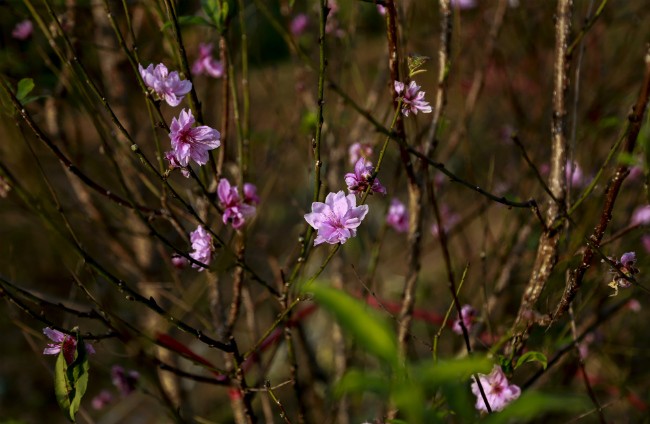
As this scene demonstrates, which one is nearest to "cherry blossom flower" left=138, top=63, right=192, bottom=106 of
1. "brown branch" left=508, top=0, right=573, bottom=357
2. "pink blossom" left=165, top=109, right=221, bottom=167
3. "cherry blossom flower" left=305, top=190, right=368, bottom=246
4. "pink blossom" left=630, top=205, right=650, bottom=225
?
"pink blossom" left=165, top=109, right=221, bottom=167

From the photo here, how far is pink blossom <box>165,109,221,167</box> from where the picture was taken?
115 cm

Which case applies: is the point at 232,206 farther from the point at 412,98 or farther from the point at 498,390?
the point at 498,390

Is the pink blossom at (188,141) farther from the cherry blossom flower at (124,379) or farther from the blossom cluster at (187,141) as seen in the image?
the cherry blossom flower at (124,379)

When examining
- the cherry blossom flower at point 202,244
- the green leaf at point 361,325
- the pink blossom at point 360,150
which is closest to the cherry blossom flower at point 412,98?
the pink blossom at point 360,150

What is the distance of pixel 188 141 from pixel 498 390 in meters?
0.81

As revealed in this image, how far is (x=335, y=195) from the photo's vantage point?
3.90 feet

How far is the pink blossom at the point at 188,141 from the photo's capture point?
3.77 ft

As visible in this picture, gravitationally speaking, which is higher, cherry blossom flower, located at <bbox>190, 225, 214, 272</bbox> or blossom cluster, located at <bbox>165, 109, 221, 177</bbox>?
blossom cluster, located at <bbox>165, 109, 221, 177</bbox>

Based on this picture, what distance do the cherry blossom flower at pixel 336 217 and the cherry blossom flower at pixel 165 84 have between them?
1.06 feet

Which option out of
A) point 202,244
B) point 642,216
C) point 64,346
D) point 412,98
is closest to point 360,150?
point 412,98

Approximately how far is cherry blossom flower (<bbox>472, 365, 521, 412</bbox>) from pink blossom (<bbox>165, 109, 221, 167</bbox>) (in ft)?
2.40

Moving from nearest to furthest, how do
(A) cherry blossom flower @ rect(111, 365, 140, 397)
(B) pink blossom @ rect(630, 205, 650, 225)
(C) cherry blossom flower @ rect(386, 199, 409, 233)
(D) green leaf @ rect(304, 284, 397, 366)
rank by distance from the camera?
(D) green leaf @ rect(304, 284, 397, 366)
(A) cherry blossom flower @ rect(111, 365, 140, 397)
(B) pink blossom @ rect(630, 205, 650, 225)
(C) cherry blossom flower @ rect(386, 199, 409, 233)

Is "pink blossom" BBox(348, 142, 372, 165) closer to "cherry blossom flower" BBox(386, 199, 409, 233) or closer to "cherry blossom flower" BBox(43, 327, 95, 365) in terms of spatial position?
"cherry blossom flower" BBox(386, 199, 409, 233)

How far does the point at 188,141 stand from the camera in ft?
3.83
